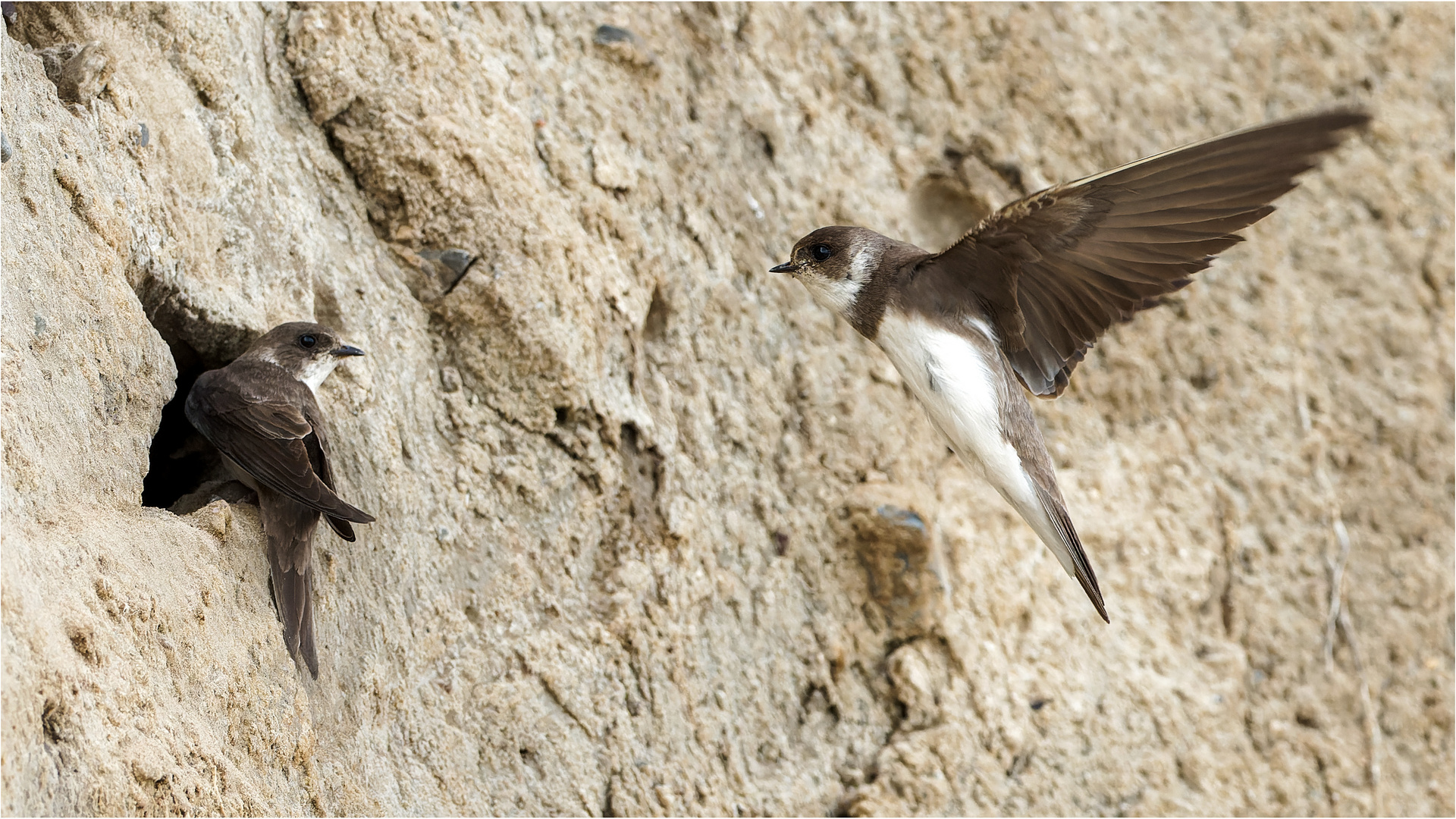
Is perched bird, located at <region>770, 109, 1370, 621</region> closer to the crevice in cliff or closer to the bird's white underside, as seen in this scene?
the bird's white underside

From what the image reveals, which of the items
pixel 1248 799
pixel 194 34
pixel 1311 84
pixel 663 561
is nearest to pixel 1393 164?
pixel 1311 84

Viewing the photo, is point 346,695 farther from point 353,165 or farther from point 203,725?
point 353,165

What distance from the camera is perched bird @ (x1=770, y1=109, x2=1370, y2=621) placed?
10.1ft

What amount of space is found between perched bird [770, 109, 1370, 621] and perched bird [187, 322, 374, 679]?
4.59 ft

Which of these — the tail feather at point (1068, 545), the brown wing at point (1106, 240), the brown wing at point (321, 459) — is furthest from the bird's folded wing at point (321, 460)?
the tail feather at point (1068, 545)

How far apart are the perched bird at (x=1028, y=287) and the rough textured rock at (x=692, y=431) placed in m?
0.89

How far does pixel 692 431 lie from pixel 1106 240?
5.00 ft

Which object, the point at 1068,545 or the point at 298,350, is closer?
the point at 298,350

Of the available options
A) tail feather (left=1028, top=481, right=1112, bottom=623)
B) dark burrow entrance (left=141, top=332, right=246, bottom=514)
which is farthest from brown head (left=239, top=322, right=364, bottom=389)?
tail feather (left=1028, top=481, right=1112, bottom=623)

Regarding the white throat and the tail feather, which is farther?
the tail feather

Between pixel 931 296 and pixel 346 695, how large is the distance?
178 centimetres

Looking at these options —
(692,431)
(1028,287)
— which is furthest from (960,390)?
(692,431)

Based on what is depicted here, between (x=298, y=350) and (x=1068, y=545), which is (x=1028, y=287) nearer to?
(x=1068, y=545)

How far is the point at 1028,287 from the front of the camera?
11.3 feet
